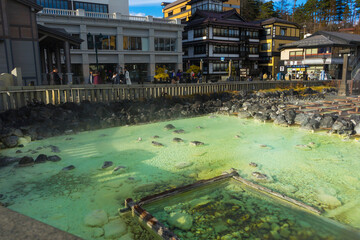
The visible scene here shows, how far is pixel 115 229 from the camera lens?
4695 millimetres

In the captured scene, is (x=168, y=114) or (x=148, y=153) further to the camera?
(x=168, y=114)

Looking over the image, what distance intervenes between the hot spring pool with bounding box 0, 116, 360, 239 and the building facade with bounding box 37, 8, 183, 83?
844 inches

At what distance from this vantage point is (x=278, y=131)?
12.3 metres

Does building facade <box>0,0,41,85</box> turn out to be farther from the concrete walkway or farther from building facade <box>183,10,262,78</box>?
building facade <box>183,10,262,78</box>

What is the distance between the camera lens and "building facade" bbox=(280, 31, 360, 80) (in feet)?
110

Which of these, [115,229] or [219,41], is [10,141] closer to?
[115,229]

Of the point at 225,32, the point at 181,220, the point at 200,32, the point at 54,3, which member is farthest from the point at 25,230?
the point at 225,32

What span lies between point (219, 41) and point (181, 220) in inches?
1488

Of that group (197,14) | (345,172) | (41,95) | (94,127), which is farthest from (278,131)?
(197,14)

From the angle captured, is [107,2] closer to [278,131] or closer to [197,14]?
[197,14]

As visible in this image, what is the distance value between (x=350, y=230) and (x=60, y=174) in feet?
22.1

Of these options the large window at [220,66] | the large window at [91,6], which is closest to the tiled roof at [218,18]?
the large window at [220,66]

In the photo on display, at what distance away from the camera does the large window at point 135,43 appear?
33.9 m

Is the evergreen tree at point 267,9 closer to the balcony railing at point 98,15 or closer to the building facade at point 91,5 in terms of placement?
the balcony railing at point 98,15
